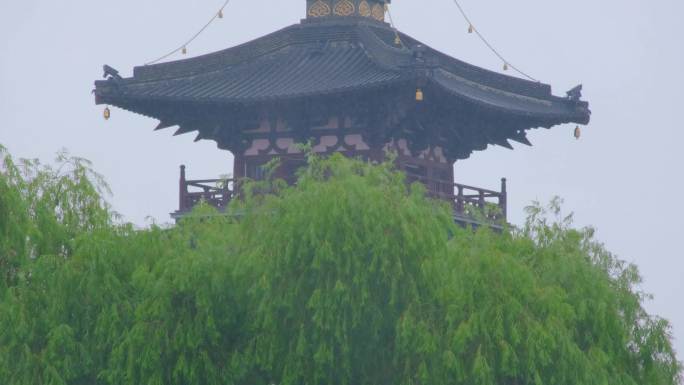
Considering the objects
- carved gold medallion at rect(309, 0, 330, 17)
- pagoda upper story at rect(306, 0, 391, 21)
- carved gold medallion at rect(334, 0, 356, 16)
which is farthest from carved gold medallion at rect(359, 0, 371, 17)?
carved gold medallion at rect(309, 0, 330, 17)

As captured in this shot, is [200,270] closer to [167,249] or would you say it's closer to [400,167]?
[167,249]

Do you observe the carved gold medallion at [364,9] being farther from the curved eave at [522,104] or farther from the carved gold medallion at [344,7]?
the curved eave at [522,104]

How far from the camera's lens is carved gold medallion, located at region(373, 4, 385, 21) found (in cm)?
3884

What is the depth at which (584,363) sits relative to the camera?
2733 cm

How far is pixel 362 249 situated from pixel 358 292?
598mm

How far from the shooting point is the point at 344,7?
38.3 meters

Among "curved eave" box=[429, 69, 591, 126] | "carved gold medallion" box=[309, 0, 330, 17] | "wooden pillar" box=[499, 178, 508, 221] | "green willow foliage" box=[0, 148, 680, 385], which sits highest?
"carved gold medallion" box=[309, 0, 330, 17]

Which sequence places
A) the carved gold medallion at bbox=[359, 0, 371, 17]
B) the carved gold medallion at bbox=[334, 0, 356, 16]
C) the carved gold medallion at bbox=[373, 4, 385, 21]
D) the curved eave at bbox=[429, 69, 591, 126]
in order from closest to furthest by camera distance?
the curved eave at bbox=[429, 69, 591, 126], the carved gold medallion at bbox=[334, 0, 356, 16], the carved gold medallion at bbox=[359, 0, 371, 17], the carved gold medallion at bbox=[373, 4, 385, 21]

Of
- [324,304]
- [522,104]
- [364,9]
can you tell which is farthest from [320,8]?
[324,304]

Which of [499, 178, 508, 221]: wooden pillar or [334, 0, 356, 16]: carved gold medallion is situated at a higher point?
[334, 0, 356, 16]: carved gold medallion

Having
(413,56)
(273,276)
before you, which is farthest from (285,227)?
(413,56)

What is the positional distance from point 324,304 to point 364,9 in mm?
12483

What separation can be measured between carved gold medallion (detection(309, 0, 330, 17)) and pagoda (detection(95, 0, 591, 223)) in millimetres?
27

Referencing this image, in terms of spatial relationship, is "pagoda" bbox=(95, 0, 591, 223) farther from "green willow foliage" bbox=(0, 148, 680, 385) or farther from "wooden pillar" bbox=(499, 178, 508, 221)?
"green willow foliage" bbox=(0, 148, 680, 385)
